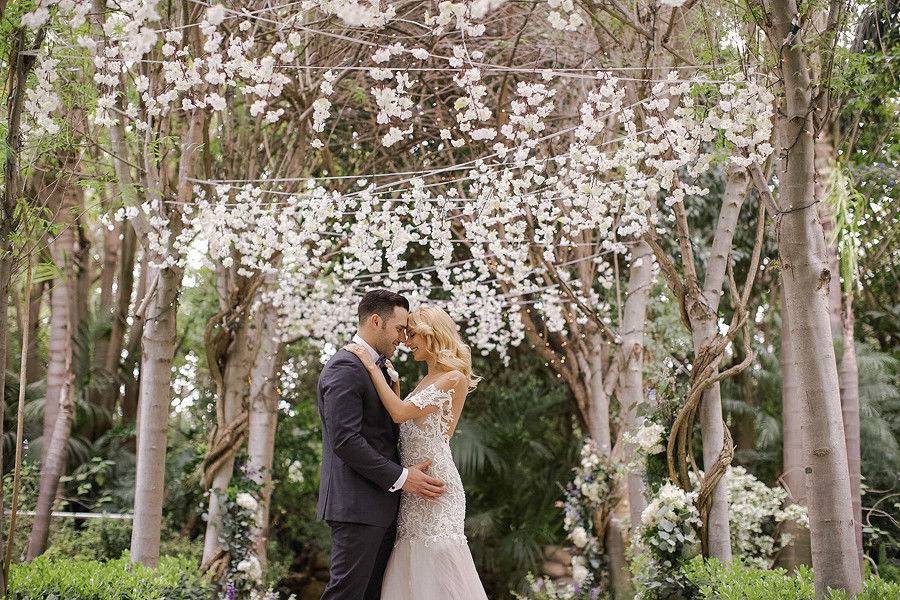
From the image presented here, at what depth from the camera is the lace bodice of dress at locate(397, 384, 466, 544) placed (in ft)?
14.3

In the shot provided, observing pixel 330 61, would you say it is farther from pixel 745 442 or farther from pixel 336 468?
pixel 745 442

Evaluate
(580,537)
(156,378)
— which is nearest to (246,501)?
(156,378)

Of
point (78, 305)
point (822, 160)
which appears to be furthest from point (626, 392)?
point (78, 305)

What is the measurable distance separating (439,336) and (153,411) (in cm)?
257

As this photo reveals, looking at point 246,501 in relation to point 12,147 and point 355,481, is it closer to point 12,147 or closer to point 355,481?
point 355,481

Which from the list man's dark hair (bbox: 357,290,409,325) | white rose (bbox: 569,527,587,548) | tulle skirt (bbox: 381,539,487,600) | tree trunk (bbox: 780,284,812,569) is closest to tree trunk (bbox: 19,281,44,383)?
white rose (bbox: 569,527,587,548)

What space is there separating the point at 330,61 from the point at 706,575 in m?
5.40

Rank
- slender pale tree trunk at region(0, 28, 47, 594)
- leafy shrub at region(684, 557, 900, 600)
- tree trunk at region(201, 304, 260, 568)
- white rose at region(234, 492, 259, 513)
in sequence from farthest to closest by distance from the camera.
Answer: tree trunk at region(201, 304, 260, 568)
white rose at region(234, 492, 259, 513)
slender pale tree trunk at region(0, 28, 47, 594)
leafy shrub at region(684, 557, 900, 600)

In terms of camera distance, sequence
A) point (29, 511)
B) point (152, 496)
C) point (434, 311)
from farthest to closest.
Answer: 1. point (29, 511)
2. point (152, 496)
3. point (434, 311)

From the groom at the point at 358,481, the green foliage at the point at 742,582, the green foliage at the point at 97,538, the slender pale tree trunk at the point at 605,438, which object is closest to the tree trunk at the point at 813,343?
the green foliage at the point at 742,582

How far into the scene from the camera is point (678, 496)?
5.58 metres

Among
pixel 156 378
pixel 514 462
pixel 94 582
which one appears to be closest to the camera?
pixel 94 582

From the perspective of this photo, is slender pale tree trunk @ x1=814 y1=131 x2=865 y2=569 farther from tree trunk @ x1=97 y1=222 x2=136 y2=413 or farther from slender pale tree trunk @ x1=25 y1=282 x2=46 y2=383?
slender pale tree trunk @ x1=25 y1=282 x2=46 y2=383

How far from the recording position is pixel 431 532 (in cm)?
434
